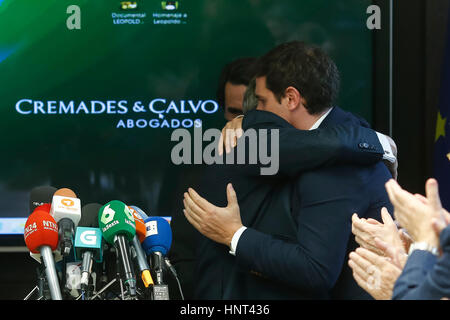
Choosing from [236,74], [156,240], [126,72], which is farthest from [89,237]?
[126,72]

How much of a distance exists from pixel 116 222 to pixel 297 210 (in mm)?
629

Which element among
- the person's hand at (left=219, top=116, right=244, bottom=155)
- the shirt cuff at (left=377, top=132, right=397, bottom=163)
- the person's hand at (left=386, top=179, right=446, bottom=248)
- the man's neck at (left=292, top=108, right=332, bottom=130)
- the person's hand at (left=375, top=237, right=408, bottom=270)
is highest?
the man's neck at (left=292, top=108, right=332, bottom=130)

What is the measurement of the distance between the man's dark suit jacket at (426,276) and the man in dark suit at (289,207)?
0.74m

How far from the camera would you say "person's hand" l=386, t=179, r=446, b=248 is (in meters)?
1.43

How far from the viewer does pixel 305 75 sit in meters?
2.48

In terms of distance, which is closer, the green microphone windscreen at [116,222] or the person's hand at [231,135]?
the green microphone windscreen at [116,222]

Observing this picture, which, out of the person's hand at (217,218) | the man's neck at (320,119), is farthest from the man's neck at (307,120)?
the person's hand at (217,218)

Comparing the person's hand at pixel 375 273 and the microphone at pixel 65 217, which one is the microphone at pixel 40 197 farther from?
the person's hand at pixel 375 273

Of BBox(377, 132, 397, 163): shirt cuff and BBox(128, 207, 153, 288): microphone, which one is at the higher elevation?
BBox(377, 132, 397, 163): shirt cuff

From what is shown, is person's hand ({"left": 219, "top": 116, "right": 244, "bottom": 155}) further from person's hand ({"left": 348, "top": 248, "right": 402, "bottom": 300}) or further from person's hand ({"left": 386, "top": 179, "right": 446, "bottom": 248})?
person's hand ({"left": 386, "top": 179, "right": 446, "bottom": 248})

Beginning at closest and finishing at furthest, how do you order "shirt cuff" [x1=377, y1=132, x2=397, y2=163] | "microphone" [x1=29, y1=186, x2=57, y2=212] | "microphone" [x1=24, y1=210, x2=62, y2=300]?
"microphone" [x1=24, y1=210, x2=62, y2=300], "shirt cuff" [x1=377, y1=132, x2=397, y2=163], "microphone" [x1=29, y1=186, x2=57, y2=212]

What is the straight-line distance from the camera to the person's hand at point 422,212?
1.43 meters

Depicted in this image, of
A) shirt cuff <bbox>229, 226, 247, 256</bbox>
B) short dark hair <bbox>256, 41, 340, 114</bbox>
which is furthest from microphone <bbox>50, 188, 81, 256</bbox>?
short dark hair <bbox>256, 41, 340, 114</bbox>

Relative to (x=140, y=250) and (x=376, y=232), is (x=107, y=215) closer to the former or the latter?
(x=140, y=250)
